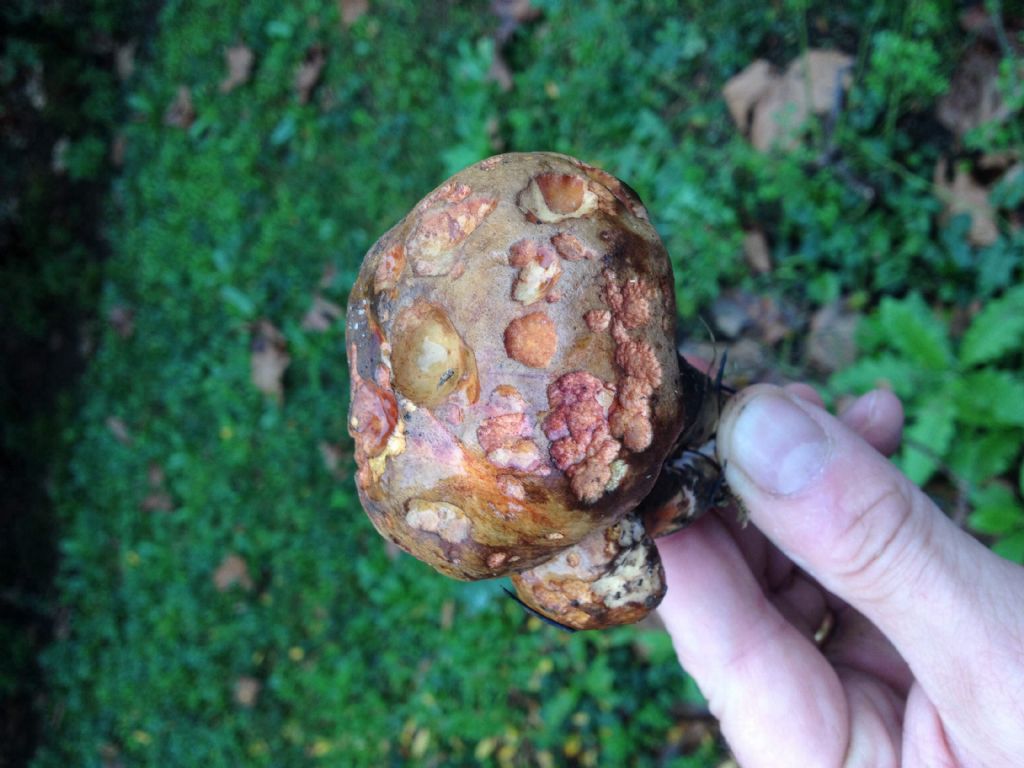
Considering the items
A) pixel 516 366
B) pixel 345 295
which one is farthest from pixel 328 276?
pixel 516 366

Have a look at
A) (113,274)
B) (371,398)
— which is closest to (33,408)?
(113,274)

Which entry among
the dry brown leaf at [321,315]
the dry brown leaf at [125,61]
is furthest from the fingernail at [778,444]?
the dry brown leaf at [125,61]

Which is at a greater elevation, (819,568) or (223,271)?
(819,568)

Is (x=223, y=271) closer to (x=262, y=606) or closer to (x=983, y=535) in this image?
(x=262, y=606)

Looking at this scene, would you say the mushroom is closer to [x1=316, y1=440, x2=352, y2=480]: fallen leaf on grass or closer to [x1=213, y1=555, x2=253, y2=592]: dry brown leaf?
[x1=316, y1=440, x2=352, y2=480]: fallen leaf on grass

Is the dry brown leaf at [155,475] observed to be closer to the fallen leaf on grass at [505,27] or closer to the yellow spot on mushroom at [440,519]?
the fallen leaf on grass at [505,27]

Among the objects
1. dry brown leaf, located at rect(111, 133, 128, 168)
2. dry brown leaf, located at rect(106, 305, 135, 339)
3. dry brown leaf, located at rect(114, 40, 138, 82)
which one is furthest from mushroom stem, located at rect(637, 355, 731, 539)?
dry brown leaf, located at rect(114, 40, 138, 82)
